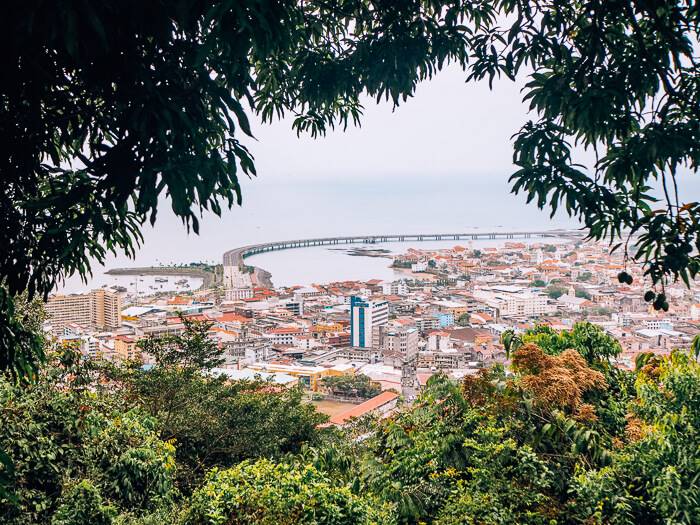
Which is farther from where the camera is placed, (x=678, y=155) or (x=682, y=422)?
(x=682, y=422)

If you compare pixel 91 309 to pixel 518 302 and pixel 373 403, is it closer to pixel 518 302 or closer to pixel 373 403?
pixel 373 403

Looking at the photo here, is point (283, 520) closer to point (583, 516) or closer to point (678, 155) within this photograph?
point (583, 516)

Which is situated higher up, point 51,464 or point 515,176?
point 515,176

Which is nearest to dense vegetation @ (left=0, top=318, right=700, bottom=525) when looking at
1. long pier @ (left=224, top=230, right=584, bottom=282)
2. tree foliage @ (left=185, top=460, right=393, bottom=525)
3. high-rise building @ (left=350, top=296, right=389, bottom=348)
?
tree foliage @ (left=185, top=460, right=393, bottom=525)

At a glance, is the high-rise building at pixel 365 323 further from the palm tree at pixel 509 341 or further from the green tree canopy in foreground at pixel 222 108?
the green tree canopy in foreground at pixel 222 108

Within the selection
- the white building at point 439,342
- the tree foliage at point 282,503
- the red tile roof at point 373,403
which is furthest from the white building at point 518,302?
the tree foliage at point 282,503

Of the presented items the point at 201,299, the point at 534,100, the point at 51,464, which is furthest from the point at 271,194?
the point at 534,100
